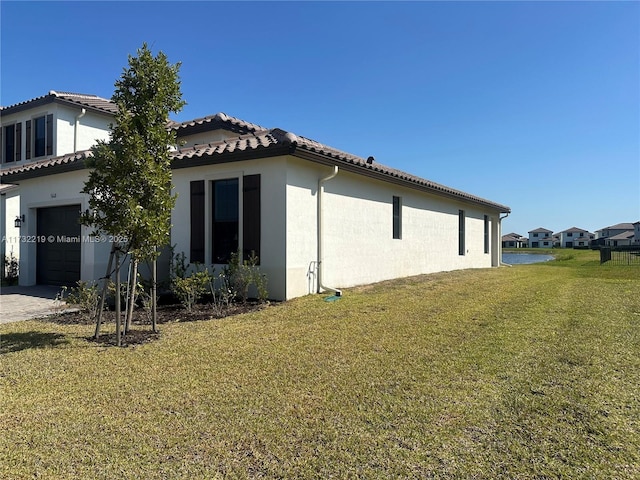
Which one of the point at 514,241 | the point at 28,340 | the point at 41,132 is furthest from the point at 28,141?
the point at 514,241

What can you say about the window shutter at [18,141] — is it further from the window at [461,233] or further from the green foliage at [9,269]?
the window at [461,233]

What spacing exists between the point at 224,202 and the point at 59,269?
5.81m

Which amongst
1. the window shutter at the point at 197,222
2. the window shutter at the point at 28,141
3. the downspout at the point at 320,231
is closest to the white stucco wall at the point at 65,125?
the window shutter at the point at 28,141

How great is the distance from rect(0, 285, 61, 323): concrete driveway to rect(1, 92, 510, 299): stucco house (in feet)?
2.27

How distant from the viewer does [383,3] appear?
9.99 meters

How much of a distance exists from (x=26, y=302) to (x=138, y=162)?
6.12 m

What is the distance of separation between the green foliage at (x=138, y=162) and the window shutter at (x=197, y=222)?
384cm

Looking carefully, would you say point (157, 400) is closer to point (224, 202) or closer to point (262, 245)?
point (262, 245)

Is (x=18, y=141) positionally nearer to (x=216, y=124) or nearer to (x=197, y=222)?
(x=216, y=124)

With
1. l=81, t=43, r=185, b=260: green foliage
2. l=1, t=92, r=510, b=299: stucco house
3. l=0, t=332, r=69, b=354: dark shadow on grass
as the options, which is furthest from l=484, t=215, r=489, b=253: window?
l=0, t=332, r=69, b=354: dark shadow on grass

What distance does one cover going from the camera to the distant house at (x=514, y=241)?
109 meters

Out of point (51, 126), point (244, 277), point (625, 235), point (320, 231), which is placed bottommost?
point (244, 277)

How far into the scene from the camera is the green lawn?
261 cm

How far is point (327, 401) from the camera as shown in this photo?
3541 millimetres
